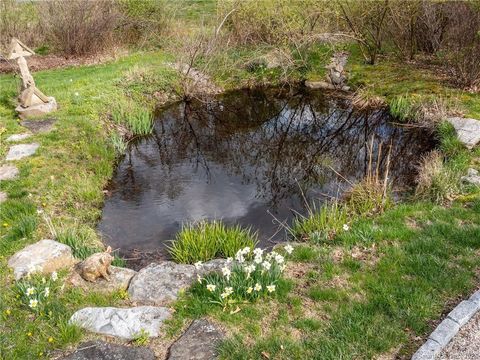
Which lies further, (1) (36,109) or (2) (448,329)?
(1) (36,109)

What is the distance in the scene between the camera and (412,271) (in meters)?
4.78

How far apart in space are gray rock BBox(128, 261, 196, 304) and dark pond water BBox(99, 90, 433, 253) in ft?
5.17

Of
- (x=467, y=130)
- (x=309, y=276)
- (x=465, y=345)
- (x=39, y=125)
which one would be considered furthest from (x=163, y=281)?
(x=467, y=130)

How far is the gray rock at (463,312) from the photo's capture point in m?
4.01

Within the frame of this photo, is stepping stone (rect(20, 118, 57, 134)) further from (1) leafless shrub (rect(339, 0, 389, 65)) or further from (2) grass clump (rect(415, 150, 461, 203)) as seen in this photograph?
(1) leafless shrub (rect(339, 0, 389, 65))

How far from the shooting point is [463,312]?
4.06 m

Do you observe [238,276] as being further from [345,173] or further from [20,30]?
[20,30]

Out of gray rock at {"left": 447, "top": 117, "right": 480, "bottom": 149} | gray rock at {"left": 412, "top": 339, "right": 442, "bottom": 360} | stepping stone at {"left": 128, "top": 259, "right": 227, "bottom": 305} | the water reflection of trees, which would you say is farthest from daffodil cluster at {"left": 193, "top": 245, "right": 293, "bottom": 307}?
gray rock at {"left": 447, "top": 117, "right": 480, "bottom": 149}

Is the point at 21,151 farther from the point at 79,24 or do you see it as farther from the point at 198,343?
the point at 79,24

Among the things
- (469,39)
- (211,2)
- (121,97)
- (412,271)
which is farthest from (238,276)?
(211,2)

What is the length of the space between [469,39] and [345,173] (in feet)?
16.8

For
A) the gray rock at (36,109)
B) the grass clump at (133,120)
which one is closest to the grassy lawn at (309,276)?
the gray rock at (36,109)

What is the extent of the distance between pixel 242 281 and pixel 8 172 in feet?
16.6

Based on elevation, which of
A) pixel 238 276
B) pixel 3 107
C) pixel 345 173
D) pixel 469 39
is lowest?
pixel 345 173
